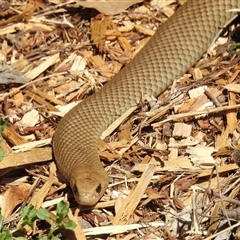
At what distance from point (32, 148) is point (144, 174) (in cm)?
87

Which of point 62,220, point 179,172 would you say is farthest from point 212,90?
point 62,220

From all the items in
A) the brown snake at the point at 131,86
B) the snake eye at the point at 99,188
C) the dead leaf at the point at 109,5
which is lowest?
the snake eye at the point at 99,188

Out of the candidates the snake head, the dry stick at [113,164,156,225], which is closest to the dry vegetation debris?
the dry stick at [113,164,156,225]

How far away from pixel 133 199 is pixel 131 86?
1.08 metres

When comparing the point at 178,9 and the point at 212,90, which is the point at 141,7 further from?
the point at 212,90

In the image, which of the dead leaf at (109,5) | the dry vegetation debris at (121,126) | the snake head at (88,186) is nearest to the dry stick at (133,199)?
the dry vegetation debris at (121,126)

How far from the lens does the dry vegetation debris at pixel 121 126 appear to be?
4793mm

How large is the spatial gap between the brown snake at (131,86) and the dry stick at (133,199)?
18cm

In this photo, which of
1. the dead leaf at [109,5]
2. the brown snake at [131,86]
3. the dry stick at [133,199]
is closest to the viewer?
the dry stick at [133,199]

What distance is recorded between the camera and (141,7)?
20.7ft

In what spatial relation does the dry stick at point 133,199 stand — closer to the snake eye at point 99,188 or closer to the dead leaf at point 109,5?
the snake eye at point 99,188

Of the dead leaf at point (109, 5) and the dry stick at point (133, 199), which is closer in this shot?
the dry stick at point (133, 199)

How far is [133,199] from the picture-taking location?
4852mm

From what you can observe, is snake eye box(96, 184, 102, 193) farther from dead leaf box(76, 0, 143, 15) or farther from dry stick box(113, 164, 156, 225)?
dead leaf box(76, 0, 143, 15)
